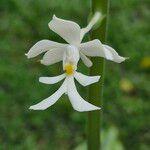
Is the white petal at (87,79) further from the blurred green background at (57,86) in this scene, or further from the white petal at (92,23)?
the blurred green background at (57,86)


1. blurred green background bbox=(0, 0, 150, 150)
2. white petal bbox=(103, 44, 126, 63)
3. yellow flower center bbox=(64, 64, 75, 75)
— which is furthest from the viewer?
blurred green background bbox=(0, 0, 150, 150)

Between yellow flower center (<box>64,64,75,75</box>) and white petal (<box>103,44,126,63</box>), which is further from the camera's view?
yellow flower center (<box>64,64,75,75</box>)

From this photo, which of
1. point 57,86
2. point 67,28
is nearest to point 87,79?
point 67,28

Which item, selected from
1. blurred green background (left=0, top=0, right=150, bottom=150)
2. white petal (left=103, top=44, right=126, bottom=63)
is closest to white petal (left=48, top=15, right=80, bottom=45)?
white petal (left=103, top=44, right=126, bottom=63)

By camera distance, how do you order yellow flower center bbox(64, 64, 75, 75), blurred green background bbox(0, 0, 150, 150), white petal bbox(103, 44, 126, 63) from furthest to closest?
1. blurred green background bbox(0, 0, 150, 150)
2. yellow flower center bbox(64, 64, 75, 75)
3. white petal bbox(103, 44, 126, 63)

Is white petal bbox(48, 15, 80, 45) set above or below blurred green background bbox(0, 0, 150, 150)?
above

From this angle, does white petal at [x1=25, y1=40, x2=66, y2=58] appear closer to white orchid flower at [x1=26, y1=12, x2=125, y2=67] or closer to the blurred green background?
white orchid flower at [x1=26, y1=12, x2=125, y2=67]

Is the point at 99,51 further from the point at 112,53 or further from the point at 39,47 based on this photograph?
the point at 39,47
